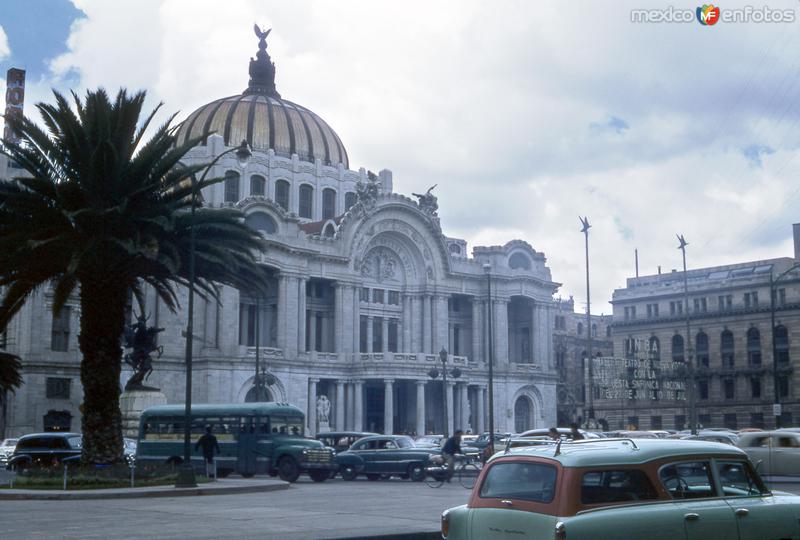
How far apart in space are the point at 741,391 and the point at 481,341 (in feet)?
78.3

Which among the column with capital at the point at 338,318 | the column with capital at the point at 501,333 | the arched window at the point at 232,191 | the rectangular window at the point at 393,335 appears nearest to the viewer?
the column with capital at the point at 338,318

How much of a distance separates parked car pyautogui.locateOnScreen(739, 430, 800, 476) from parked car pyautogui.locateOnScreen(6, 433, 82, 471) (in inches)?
979

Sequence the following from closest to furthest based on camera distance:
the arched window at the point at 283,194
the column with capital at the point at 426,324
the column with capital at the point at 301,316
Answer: the column with capital at the point at 301,316 → the column with capital at the point at 426,324 → the arched window at the point at 283,194

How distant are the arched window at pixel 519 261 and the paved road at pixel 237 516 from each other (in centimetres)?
5983

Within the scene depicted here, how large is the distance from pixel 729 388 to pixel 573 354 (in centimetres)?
2694

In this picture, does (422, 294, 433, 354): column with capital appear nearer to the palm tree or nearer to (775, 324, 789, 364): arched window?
(775, 324, 789, 364): arched window

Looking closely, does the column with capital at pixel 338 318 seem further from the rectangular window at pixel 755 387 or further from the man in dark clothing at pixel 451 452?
the man in dark clothing at pixel 451 452

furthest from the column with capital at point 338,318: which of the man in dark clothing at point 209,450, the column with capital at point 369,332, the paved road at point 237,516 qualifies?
the paved road at point 237,516

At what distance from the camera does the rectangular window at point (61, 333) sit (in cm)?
6594

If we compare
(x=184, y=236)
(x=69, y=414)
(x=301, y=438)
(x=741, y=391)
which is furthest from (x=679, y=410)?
(x=184, y=236)

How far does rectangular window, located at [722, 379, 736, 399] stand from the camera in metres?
87.3

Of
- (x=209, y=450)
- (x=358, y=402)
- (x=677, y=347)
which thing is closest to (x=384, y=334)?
(x=358, y=402)

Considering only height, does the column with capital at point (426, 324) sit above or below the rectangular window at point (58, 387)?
above

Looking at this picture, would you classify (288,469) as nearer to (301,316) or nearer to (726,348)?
(301,316)
